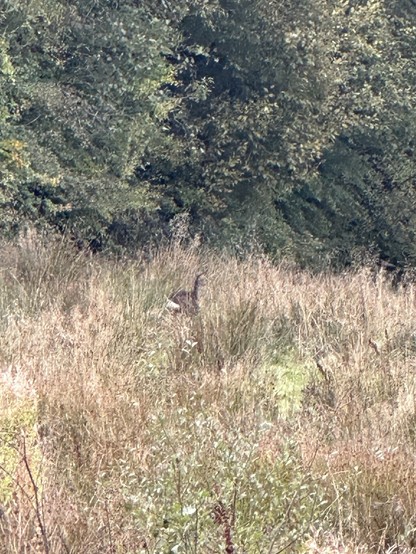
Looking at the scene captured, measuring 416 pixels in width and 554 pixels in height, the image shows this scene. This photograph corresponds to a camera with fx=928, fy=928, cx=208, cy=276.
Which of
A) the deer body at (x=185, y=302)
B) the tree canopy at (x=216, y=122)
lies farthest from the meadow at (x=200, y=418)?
the tree canopy at (x=216, y=122)

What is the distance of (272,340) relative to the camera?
713 cm

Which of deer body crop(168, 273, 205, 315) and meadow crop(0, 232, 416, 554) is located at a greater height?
meadow crop(0, 232, 416, 554)

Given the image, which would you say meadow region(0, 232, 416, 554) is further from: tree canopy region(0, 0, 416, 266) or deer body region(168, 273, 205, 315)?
tree canopy region(0, 0, 416, 266)

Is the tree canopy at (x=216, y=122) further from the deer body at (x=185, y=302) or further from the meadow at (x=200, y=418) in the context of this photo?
the deer body at (x=185, y=302)

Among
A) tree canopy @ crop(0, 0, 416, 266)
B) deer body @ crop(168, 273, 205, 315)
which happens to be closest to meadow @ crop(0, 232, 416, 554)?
deer body @ crop(168, 273, 205, 315)

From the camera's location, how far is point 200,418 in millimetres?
3732

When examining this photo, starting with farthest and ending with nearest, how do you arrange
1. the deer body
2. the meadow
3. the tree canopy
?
1. the tree canopy
2. the deer body
3. the meadow

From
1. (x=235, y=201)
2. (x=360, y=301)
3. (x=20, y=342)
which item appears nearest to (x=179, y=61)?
(x=235, y=201)

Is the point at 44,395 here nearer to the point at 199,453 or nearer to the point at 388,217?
the point at 199,453

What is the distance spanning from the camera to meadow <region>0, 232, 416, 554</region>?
3.32 meters

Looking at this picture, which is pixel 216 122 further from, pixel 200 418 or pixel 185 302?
pixel 200 418

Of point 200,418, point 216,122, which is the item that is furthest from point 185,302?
point 216,122

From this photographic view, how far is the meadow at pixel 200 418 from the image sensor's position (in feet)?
10.9

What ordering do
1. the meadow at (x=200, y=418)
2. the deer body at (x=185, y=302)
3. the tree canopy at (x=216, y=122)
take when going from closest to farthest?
the meadow at (x=200, y=418) → the deer body at (x=185, y=302) → the tree canopy at (x=216, y=122)
